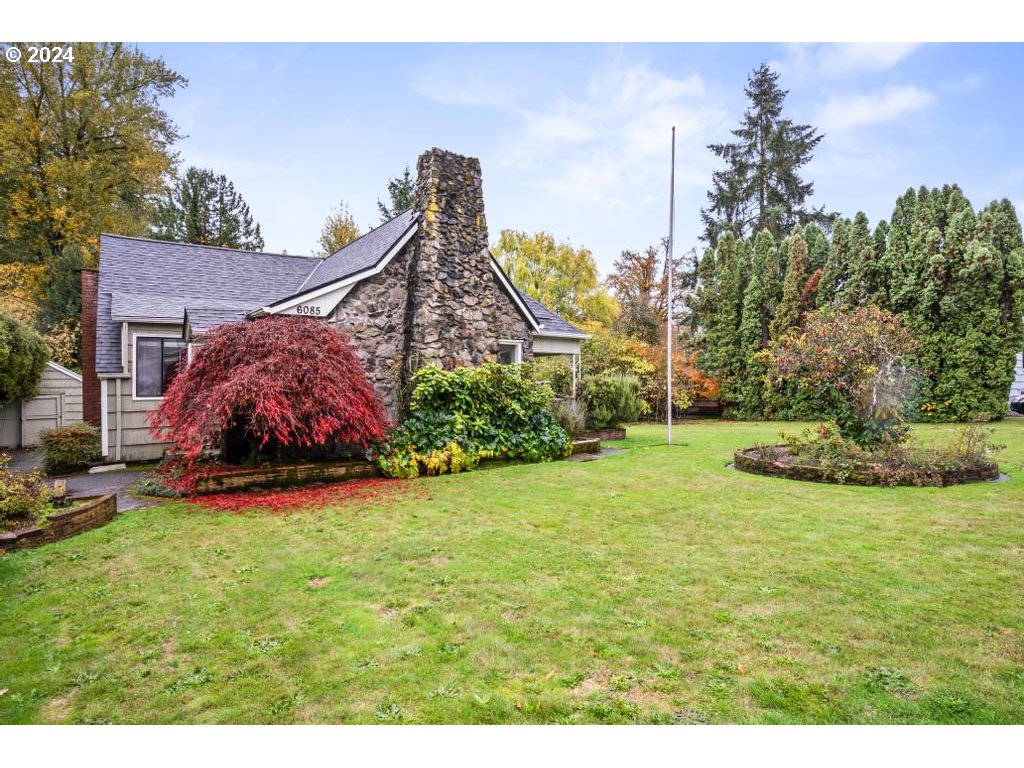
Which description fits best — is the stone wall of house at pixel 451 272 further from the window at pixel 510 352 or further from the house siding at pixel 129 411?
the house siding at pixel 129 411

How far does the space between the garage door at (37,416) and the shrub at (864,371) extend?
18361 mm

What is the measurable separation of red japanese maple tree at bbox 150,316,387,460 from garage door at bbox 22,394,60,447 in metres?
10.2

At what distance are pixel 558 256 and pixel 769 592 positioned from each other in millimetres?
24198

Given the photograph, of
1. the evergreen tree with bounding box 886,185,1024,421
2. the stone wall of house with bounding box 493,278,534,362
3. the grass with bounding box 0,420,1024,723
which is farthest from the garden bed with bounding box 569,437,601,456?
the evergreen tree with bounding box 886,185,1024,421

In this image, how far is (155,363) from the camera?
34.5ft

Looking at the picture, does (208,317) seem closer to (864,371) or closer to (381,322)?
(381,322)

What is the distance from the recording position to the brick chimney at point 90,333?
11461mm

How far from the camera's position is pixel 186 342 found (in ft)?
32.8

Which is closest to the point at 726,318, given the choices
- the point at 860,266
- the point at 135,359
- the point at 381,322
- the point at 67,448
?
the point at 860,266

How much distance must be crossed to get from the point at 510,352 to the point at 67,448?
884 centimetres

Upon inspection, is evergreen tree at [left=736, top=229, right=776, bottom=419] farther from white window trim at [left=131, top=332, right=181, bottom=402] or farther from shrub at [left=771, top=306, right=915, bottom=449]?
white window trim at [left=131, top=332, right=181, bottom=402]
